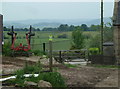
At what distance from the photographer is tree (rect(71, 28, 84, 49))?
2942 centimetres

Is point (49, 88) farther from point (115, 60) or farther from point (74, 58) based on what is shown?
point (74, 58)

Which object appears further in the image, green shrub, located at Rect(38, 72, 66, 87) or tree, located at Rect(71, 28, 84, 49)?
tree, located at Rect(71, 28, 84, 49)

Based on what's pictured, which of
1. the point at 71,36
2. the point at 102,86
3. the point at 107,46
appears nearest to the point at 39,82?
the point at 102,86

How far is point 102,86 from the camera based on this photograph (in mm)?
8336

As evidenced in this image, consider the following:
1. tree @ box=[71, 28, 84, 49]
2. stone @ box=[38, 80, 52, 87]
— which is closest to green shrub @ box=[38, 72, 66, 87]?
stone @ box=[38, 80, 52, 87]

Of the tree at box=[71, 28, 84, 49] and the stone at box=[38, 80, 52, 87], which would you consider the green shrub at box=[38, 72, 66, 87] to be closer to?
the stone at box=[38, 80, 52, 87]

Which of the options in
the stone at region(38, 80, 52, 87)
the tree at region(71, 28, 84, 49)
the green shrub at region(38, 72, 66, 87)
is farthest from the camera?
the tree at region(71, 28, 84, 49)

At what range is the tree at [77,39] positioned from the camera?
29.4 metres

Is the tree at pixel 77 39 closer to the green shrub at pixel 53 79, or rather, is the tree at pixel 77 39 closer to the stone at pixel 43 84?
the green shrub at pixel 53 79

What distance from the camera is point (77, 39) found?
97.8ft

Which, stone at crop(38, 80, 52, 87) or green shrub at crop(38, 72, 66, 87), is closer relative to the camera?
stone at crop(38, 80, 52, 87)

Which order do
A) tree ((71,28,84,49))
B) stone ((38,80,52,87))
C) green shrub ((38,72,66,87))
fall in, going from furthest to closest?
tree ((71,28,84,49))
green shrub ((38,72,66,87))
stone ((38,80,52,87))

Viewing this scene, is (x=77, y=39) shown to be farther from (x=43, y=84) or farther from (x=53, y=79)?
(x=43, y=84)

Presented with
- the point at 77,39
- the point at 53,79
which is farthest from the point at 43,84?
the point at 77,39
